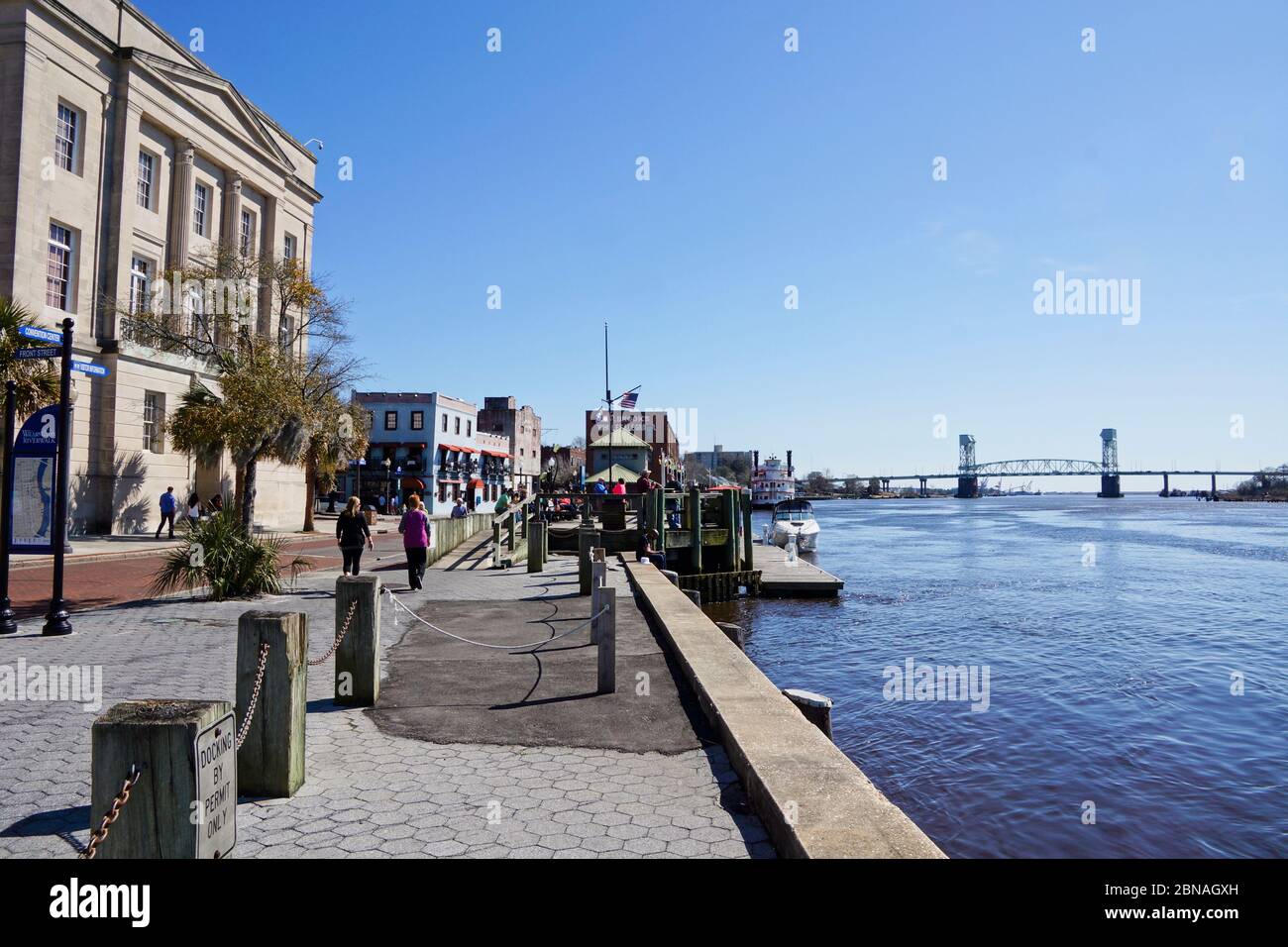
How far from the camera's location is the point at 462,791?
5062 mm

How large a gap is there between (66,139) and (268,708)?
29.4 meters

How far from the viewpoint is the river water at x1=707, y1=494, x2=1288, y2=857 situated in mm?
8625

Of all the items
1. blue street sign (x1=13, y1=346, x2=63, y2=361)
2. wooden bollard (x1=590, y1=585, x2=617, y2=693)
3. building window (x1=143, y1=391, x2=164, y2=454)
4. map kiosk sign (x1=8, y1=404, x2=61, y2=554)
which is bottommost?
wooden bollard (x1=590, y1=585, x2=617, y2=693)

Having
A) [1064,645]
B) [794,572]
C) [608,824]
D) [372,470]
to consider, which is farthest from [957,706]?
[372,470]

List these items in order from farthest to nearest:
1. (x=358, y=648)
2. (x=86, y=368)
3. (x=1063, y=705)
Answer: (x=1063, y=705)
(x=86, y=368)
(x=358, y=648)

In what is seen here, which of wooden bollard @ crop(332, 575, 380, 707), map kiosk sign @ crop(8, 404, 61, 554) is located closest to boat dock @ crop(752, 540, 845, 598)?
map kiosk sign @ crop(8, 404, 61, 554)

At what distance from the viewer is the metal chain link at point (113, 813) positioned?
302 cm

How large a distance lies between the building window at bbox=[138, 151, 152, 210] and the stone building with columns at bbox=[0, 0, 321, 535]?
0.04 metres

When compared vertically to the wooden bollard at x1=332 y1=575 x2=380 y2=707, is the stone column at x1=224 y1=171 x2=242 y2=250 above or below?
above

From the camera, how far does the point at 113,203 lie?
28.0 m

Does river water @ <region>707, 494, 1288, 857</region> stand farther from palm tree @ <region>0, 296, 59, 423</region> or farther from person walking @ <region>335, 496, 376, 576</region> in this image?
palm tree @ <region>0, 296, 59, 423</region>

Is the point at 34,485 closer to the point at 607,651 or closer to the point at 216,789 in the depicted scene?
the point at 607,651

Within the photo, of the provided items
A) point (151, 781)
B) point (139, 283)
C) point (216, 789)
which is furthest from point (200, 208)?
point (151, 781)
